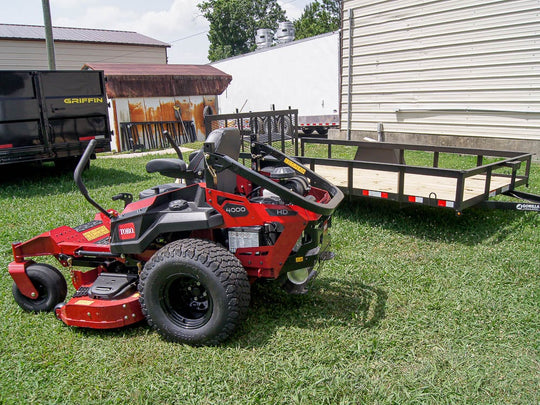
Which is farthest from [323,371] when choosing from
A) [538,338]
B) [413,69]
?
[413,69]

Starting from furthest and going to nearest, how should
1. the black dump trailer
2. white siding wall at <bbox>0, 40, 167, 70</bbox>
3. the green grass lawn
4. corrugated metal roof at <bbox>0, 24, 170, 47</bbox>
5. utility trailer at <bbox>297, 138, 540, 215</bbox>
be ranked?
corrugated metal roof at <bbox>0, 24, 170, 47</bbox>, white siding wall at <bbox>0, 40, 167, 70</bbox>, the black dump trailer, utility trailer at <bbox>297, 138, 540, 215</bbox>, the green grass lawn

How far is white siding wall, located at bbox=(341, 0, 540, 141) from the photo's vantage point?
32.4 ft

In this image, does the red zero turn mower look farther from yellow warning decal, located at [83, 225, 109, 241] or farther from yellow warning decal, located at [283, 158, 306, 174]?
yellow warning decal, located at [83, 225, 109, 241]

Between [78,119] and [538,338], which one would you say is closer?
[538,338]

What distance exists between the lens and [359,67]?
43.5 ft

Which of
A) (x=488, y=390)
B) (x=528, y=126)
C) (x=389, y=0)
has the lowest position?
(x=488, y=390)

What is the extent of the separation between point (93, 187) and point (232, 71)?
47.4 ft

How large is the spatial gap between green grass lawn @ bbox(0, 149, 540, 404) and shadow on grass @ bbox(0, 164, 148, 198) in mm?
4367

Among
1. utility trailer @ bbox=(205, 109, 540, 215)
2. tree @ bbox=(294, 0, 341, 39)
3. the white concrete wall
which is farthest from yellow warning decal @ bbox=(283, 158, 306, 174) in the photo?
tree @ bbox=(294, 0, 341, 39)

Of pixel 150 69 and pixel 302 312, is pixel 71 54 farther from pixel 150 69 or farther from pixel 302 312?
pixel 302 312

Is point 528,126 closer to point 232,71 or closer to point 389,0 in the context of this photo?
point 389,0

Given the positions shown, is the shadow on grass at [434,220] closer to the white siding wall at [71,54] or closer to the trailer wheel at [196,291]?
the trailer wheel at [196,291]

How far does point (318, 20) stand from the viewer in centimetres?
5259

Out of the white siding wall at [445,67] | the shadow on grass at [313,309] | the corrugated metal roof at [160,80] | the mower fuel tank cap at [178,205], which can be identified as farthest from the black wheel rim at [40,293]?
the corrugated metal roof at [160,80]
